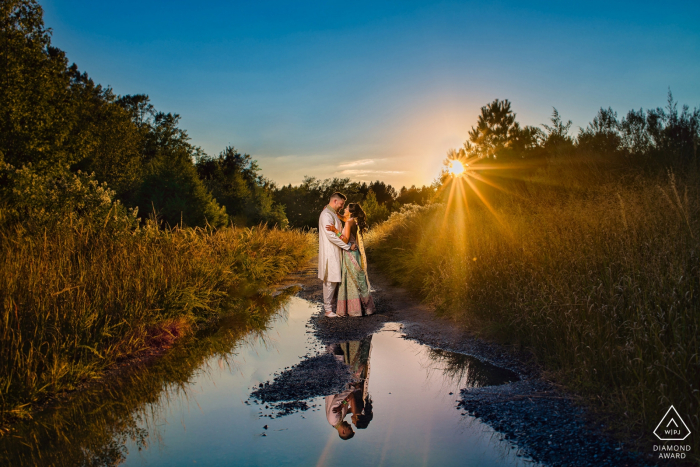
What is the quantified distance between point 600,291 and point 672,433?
5.42ft

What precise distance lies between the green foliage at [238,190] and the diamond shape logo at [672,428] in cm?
3027

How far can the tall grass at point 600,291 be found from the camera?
3.25 m

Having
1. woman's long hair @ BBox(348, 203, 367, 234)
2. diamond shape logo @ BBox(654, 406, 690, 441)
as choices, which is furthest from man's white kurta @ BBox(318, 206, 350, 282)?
diamond shape logo @ BBox(654, 406, 690, 441)

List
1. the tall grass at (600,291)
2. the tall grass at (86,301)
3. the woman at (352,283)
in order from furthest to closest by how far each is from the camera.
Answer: the woman at (352,283), the tall grass at (86,301), the tall grass at (600,291)

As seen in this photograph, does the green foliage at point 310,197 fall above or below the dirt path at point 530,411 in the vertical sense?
above

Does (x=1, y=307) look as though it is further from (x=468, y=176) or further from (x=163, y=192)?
(x=163, y=192)

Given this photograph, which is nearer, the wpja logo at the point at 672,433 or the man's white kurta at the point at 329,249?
the wpja logo at the point at 672,433

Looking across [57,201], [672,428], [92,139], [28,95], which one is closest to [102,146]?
[92,139]

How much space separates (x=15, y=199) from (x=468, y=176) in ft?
57.0

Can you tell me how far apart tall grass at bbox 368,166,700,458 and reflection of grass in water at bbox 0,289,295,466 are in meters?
3.63

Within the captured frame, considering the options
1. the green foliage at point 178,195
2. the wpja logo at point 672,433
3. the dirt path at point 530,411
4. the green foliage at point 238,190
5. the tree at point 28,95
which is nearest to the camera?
the wpja logo at point 672,433

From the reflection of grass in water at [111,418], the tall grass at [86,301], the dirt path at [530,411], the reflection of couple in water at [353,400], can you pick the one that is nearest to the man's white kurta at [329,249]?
the dirt path at [530,411]

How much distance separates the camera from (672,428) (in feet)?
9.34

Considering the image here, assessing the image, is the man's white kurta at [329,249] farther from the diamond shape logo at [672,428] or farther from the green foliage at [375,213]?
the green foliage at [375,213]
